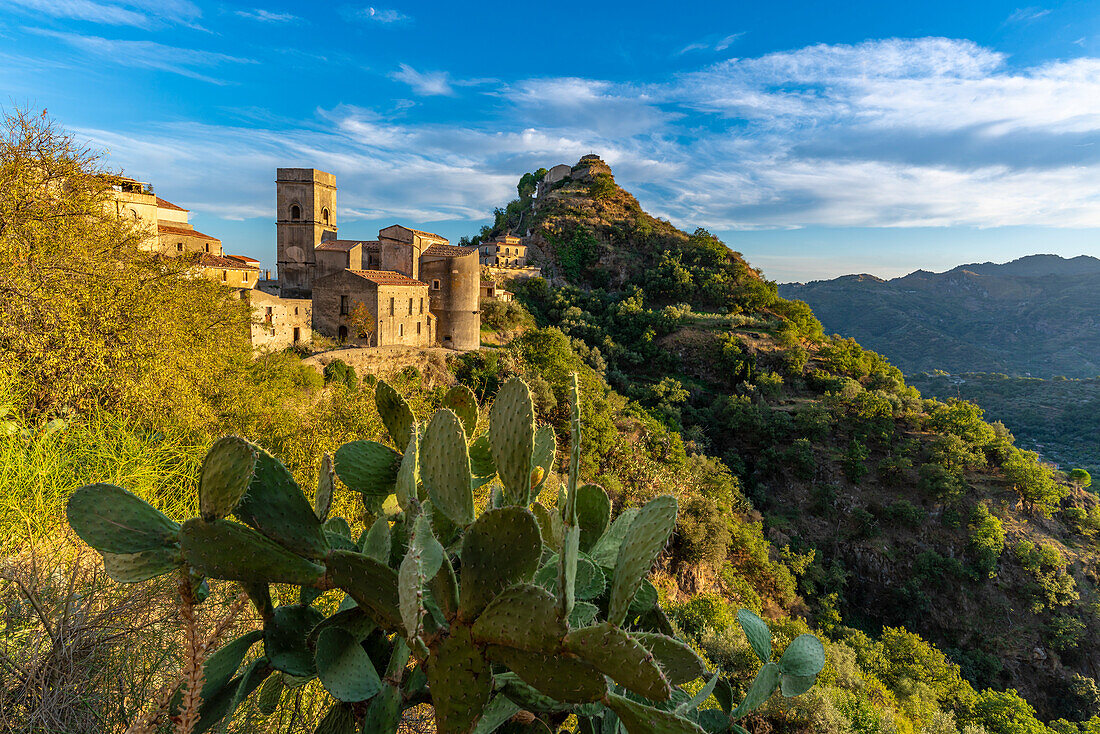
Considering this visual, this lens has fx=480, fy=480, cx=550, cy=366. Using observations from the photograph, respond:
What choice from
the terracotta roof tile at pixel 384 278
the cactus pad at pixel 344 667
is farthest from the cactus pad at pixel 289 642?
the terracotta roof tile at pixel 384 278

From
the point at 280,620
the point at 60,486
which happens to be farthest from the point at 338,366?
the point at 280,620

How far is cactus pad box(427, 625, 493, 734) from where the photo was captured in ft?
3.14

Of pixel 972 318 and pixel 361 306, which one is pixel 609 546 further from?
pixel 972 318

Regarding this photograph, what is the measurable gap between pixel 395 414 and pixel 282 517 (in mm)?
444

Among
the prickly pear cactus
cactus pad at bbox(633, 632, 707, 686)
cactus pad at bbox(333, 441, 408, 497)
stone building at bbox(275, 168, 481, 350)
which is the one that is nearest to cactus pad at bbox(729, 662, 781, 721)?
the prickly pear cactus

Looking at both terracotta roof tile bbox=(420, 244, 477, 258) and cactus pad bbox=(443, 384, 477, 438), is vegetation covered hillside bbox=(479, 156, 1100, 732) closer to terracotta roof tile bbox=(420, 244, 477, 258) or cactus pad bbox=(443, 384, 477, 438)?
terracotta roof tile bbox=(420, 244, 477, 258)

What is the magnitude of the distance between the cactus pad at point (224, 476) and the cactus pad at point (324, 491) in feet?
0.68

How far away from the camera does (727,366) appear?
35438 mm

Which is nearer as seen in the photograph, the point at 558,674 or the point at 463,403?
the point at 558,674

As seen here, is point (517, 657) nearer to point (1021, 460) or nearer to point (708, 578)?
point (708, 578)

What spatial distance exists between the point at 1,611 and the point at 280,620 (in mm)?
2118

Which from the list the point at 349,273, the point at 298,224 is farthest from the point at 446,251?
the point at 298,224

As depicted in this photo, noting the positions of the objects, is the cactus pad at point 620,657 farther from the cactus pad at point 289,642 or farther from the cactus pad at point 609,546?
the cactus pad at point 289,642

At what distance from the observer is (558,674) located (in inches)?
36.3
